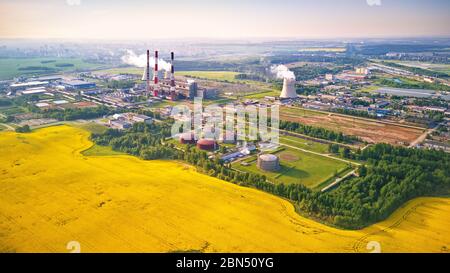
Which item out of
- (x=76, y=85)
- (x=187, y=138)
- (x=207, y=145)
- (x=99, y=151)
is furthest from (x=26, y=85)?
(x=207, y=145)

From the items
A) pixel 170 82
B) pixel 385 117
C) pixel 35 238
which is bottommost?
pixel 35 238

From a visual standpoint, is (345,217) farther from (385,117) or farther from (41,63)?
(41,63)

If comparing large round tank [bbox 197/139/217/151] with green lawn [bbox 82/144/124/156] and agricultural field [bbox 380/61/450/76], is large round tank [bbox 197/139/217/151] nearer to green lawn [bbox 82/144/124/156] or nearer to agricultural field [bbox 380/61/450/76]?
green lawn [bbox 82/144/124/156]

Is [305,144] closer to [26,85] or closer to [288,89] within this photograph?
[288,89]

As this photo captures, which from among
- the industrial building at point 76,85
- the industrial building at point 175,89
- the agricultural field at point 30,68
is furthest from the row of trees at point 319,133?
the agricultural field at point 30,68

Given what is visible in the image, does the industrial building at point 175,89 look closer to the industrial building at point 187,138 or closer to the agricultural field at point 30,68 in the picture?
the industrial building at point 187,138

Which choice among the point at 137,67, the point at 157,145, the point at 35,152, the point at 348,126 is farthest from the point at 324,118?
the point at 137,67

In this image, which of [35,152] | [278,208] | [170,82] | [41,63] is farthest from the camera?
[41,63]

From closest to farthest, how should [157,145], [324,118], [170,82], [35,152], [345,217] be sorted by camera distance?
[345,217] → [35,152] → [157,145] → [324,118] → [170,82]
